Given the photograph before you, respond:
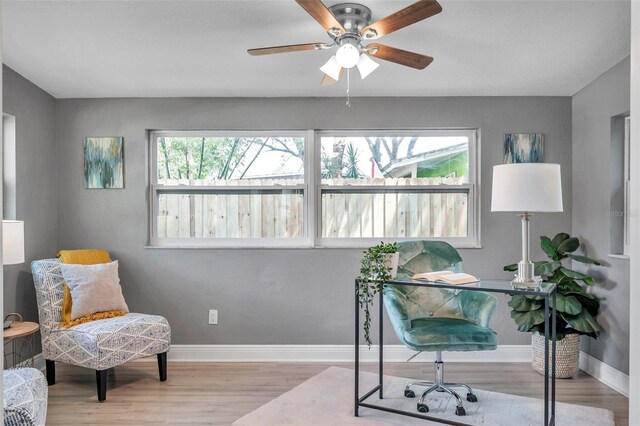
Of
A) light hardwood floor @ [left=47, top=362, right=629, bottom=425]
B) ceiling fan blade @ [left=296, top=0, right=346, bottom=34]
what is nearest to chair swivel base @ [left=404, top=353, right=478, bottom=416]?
light hardwood floor @ [left=47, top=362, right=629, bottom=425]

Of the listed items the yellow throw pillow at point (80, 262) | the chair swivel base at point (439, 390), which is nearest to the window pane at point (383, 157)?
the chair swivel base at point (439, 390)

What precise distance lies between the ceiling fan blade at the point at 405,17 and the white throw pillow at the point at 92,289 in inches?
103

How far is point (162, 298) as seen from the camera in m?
4.00

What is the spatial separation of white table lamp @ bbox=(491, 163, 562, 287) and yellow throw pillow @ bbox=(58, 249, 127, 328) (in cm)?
288

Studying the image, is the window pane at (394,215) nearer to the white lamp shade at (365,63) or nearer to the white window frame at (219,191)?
the white window frame at (219,191)

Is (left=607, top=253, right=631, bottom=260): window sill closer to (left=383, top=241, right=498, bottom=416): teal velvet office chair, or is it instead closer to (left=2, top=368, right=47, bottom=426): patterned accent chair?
(left=383, top=241, right=498, bottom=416): teal velvet office chair

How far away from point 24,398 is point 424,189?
3.24m

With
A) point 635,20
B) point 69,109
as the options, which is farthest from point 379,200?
point 635,20

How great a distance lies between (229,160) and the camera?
4176 mm

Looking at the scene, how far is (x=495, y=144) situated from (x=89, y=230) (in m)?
3.62

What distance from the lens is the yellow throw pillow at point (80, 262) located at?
3.33 metres

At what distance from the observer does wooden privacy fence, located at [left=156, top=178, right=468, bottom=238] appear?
4.09 metres

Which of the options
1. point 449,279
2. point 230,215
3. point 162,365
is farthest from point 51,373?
point 449,279

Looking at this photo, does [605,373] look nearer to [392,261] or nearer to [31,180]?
[392,261]
